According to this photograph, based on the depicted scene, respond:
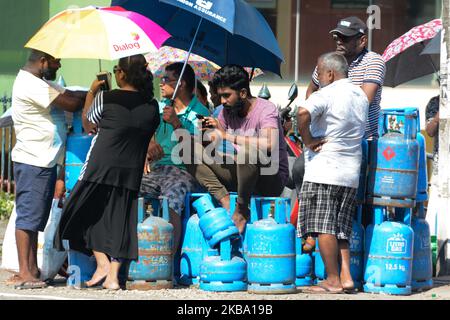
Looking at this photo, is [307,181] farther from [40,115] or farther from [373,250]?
[40,115]

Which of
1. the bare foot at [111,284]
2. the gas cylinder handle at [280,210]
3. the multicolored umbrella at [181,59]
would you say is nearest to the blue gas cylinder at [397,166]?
the gas cylinder handle at [280,210]

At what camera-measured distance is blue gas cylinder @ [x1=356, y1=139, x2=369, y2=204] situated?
9266 mm

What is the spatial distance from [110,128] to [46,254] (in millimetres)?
1286

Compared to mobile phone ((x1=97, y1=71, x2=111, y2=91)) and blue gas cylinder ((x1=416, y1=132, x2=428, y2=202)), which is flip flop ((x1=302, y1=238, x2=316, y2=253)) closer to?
blue gas cylinder ((x1=416, y1=132, x2=428, y2=202))

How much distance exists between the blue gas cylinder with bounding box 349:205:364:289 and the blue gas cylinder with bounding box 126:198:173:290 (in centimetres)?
150

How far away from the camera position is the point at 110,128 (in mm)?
8953

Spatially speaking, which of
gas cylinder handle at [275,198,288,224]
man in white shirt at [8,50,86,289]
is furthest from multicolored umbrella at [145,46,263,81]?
gas cylinder handle at [275,198,288,224]

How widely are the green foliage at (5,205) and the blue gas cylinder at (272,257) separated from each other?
6.63 m

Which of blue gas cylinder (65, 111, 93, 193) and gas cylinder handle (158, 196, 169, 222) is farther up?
blue gas cylinder (65, 111, 93, 193)

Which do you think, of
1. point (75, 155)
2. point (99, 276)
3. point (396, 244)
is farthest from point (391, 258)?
point (75, 155)

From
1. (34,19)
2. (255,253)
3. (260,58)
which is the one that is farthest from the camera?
(34,19)

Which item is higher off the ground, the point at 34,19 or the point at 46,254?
the point at 34,19

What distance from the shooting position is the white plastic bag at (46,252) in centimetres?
942

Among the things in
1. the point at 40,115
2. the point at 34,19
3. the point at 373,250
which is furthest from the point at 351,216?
the point at 34,19
